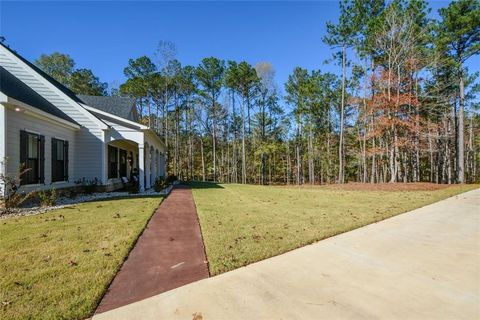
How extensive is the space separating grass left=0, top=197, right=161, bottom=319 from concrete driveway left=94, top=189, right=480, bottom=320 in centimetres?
57

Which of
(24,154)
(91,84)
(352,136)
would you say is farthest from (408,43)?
(91,84)

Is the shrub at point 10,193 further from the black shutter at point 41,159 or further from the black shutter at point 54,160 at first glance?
the black shutter at point 54,160

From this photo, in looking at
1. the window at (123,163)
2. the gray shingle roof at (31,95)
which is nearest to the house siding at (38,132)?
the gray shingle roof at (31,95)

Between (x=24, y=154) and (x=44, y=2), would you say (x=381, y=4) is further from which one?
(x=24, y=154)

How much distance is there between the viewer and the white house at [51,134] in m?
7.89

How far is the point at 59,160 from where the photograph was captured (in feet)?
34.1

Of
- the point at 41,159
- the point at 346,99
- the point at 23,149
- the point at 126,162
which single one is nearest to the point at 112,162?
the point at 126,162

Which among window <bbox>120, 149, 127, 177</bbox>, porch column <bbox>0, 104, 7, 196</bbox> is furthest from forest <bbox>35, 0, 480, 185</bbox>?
porch column <bbox>0, 104, 7, 196</bbox>

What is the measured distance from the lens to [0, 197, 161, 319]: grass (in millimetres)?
2480

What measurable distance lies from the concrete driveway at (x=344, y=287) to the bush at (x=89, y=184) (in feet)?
34.5

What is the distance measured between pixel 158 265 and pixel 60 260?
4.43 feet

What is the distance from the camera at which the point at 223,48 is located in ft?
95.7

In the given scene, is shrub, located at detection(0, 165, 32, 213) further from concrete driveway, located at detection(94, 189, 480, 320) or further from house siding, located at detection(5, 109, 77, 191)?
concrete driveway, located at detection(94, 189, 480, 320)

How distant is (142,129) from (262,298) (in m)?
11.1
